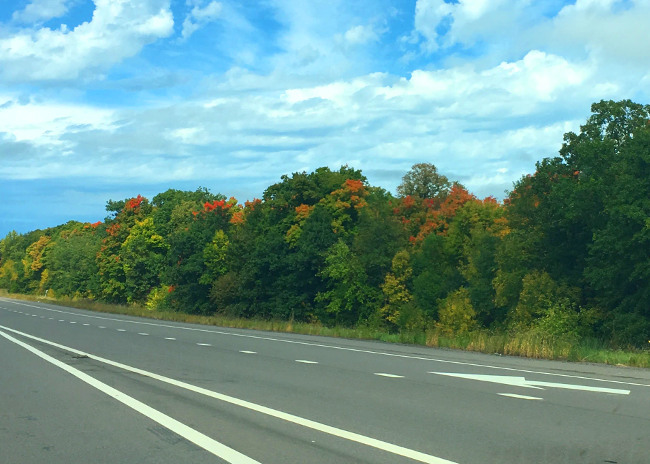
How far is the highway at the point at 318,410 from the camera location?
25.0ft

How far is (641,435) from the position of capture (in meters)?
8.45

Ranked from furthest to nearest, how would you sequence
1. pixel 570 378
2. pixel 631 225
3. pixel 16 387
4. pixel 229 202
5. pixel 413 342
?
pixel 229 202
pixel 631 225
pixel 413 342
pixel 570 378
pixel 16 387

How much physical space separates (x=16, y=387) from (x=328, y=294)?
46692mm

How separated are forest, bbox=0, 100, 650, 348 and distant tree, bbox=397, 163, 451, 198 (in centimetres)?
13

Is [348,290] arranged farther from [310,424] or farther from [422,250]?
[310,424]

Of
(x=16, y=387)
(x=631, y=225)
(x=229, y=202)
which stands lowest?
(x=16, y=387)

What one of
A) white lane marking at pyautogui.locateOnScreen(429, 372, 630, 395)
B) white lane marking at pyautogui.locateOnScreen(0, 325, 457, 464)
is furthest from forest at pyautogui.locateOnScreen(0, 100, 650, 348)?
white lane marking at pyautogui.locateOnScreen(0, 325, 457, 464)

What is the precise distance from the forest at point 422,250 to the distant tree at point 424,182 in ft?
0.42

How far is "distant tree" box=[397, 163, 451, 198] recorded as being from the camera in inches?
3086

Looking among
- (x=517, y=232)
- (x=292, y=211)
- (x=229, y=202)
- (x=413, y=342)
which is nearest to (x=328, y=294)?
(x=292, y=211)

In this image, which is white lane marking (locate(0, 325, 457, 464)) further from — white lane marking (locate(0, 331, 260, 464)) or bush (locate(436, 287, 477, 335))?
bush (locate(436, 287, 477, 335))

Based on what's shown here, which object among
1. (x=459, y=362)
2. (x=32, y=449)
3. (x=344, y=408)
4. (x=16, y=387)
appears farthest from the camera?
(x=459, y=362)

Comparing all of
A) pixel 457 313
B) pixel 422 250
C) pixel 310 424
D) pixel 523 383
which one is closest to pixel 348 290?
pixel 422 250

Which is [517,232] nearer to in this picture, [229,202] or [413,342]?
[413,342]
